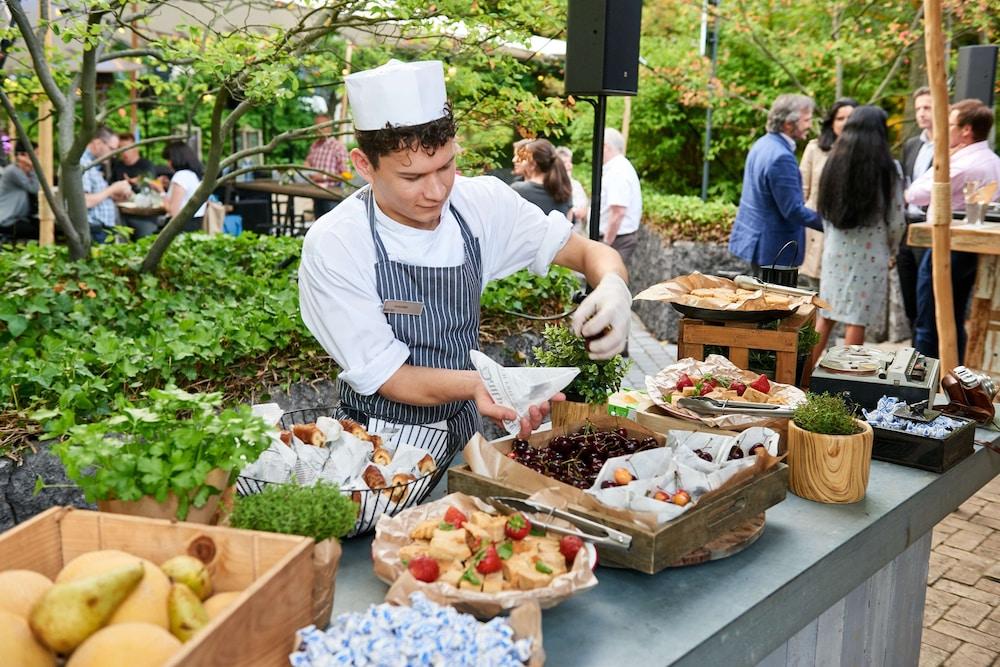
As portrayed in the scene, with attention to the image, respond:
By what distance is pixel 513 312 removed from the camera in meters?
5.00

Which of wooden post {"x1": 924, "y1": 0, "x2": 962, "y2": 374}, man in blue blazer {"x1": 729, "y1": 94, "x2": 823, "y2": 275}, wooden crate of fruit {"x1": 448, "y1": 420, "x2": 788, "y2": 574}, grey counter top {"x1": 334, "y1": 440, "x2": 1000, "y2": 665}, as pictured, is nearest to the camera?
grey counter top {"x1": 334, "y1": 440, "x2": 1000, "y2": 665}

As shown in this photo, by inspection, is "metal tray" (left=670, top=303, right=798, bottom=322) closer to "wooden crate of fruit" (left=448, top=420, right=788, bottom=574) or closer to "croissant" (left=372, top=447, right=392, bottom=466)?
"wooden crate of fruit" (left=448, top=420, right=788, bottom=574)

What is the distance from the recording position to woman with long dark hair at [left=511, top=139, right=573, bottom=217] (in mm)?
6680

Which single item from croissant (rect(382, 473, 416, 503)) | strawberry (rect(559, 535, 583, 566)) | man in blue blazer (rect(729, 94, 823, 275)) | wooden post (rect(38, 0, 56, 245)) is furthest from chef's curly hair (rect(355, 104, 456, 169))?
wooden post (rect(38, 0, 56, 245))

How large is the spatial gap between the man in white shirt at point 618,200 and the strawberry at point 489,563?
5.94m

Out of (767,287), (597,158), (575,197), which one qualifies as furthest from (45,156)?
(767,287)

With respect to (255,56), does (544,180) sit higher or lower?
lower

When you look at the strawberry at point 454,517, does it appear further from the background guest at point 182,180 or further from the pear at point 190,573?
the background guest at point 182,180

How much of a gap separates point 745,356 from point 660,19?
40.2ft

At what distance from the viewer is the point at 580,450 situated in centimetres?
190

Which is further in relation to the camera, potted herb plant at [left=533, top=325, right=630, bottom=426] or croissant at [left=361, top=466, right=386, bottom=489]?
potted herb plant at [left=533, top=325, right=630, bottom=426]

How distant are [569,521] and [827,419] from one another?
76 cm

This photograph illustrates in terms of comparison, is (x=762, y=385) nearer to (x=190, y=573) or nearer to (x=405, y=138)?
(x=405, y=138)

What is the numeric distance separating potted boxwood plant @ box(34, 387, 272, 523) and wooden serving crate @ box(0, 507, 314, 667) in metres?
0.10
